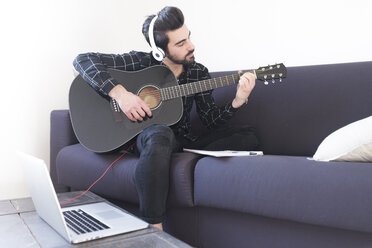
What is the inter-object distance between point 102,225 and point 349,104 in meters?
1.16

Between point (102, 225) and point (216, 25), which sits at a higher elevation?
point (216, 25)

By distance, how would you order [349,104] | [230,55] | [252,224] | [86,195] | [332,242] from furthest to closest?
[230,55], [349,104], [86,195], [252,224], [332,242]

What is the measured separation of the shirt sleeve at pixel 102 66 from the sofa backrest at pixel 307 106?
0.59 meters

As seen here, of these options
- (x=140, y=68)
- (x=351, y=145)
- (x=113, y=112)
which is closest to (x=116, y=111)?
(x=113, y=112)

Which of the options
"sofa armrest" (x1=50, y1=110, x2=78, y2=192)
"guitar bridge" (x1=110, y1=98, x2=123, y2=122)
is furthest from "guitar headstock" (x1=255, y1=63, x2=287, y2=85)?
"sofa armrest" (x1=50, y1=110, x2=78, y2=192)

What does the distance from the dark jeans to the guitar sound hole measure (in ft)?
0.52

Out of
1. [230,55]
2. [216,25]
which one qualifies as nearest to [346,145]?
[230,55]

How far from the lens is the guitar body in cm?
169

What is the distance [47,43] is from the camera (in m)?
2.51

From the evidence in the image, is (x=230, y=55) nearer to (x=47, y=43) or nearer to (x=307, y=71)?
(x=307, y=71)

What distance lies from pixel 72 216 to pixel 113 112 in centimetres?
61

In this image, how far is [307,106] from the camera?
5.85 ft

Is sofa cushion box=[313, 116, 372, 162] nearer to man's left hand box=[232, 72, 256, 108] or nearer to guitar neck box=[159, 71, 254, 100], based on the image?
man's left hand box=[232, 72, 256, 108]

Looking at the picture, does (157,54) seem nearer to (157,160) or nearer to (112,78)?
(112,78)
